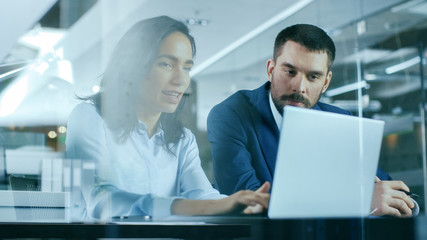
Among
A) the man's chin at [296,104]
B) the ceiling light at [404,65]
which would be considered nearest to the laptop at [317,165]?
the man's chin at [296,104]

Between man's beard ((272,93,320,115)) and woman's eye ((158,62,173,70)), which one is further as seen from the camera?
man's beard ((272,93,320,115))

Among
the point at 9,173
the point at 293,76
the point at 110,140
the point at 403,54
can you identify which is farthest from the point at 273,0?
the point at 403,54

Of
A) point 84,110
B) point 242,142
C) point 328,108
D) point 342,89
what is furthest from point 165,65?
point 342,89

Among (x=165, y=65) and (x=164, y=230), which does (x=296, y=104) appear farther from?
(x=164, y=230)

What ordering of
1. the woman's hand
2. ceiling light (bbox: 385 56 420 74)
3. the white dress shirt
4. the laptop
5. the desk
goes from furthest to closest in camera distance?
ceiling light (bbox: 385 56 420 74)
the white dress shirt
the woman's hand
the laptop
the desk

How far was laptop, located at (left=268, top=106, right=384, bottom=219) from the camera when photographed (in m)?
1.85

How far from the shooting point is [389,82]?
4.94 metres

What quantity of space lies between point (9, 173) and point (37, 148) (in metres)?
0.22

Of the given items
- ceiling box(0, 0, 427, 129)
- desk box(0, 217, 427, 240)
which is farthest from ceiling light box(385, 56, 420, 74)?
desk box(0, 217, 427, 240)

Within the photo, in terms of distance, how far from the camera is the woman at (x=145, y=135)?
2.45 m

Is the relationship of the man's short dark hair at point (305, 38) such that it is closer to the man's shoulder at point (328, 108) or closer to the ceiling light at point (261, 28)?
the ceiling light at point (261, 28)

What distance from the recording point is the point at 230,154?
2.64m

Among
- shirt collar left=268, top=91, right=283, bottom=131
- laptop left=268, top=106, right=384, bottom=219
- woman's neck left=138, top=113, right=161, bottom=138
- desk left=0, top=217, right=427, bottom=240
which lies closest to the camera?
desk left=0, top=217, right=427, bottom=240

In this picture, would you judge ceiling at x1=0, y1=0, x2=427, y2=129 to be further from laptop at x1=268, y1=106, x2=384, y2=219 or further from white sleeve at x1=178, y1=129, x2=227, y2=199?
laptop at x1=268, y1=106, x2=384, y2=219
